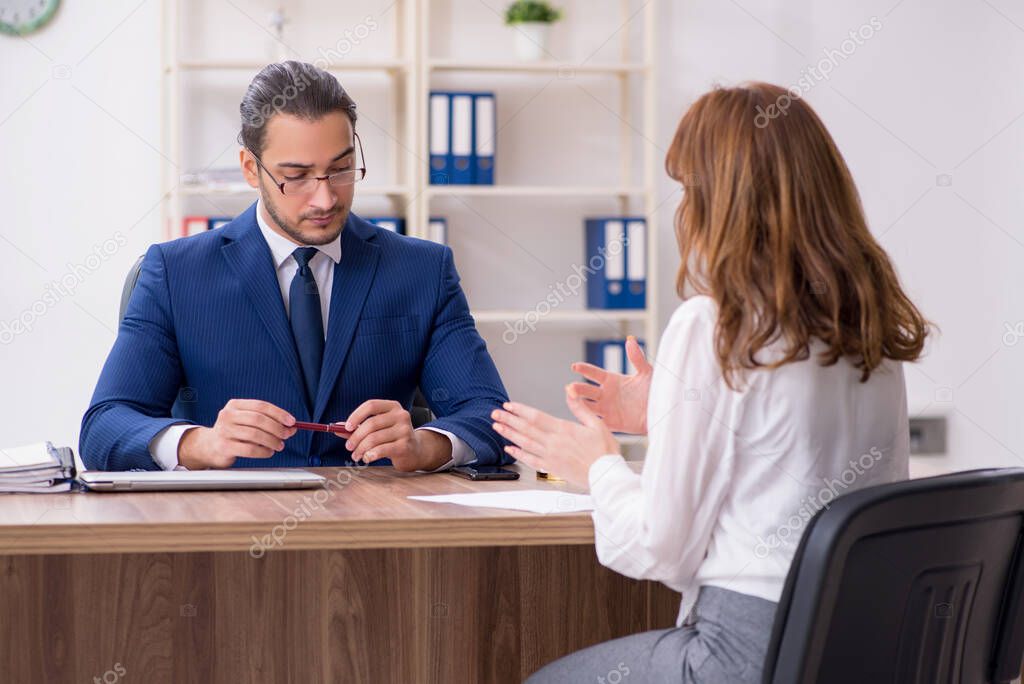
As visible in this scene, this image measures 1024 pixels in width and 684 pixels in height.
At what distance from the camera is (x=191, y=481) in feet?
5.37

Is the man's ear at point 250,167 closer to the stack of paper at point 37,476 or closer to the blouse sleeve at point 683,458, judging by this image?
the stack of paper at point 37,476

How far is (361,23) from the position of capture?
159 inches

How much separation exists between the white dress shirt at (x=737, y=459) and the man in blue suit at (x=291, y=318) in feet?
2.48

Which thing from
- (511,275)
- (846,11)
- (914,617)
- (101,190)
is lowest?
(914,617)

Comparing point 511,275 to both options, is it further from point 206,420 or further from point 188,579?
point 188,579

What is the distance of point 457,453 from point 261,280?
1.60 feet

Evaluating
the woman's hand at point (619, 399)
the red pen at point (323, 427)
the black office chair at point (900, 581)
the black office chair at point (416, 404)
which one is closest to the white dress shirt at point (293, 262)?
the black office chair at point (416, 404)

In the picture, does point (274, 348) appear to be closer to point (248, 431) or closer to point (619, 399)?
point (248, 431)

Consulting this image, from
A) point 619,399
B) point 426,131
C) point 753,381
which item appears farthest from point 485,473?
point 426,131

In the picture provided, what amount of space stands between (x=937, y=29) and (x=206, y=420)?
329 cm

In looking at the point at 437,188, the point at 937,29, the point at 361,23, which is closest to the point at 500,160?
the point at 437,188

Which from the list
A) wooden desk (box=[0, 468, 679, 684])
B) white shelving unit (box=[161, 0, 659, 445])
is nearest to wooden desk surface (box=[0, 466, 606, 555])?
wooden desk (box=[0, 468, 679, 684])

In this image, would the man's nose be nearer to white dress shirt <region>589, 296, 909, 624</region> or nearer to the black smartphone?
the black smartphone

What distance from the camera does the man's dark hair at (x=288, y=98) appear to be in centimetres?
211
